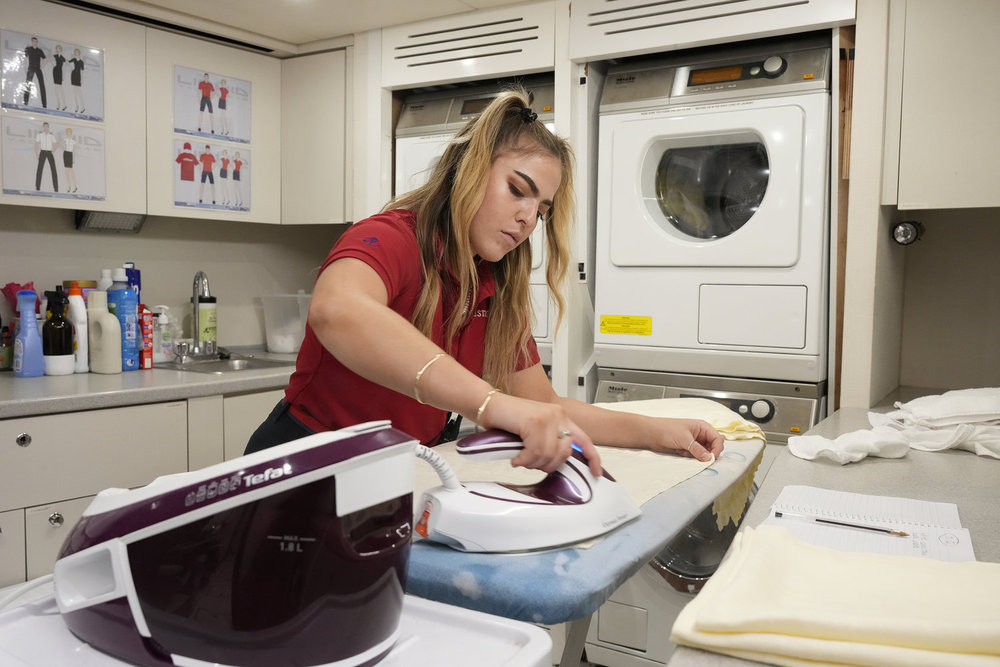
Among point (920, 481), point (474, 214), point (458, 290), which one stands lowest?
point (920, 481)

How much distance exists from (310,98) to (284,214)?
0.46 m

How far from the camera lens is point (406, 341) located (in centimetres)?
101

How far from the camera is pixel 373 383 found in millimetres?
1312

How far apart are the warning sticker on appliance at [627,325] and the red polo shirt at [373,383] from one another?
3.16 feet

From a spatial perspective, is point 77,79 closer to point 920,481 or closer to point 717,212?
point 717,212

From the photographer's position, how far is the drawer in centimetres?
198

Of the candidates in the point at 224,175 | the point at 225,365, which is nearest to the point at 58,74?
the point at 224,175

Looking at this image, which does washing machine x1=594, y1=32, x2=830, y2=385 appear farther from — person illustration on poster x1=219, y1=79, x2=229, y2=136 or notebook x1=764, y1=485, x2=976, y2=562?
person illustration on poster x1=219, y1=79, x2=229, y2=136

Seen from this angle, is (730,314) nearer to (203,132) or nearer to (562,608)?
(562,608)

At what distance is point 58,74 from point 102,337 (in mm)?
819

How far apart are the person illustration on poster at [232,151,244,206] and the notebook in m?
2.33

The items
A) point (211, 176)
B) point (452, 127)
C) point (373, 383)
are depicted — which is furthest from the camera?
point (211, 176)

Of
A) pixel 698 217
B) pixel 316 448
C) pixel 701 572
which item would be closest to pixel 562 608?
pixel 316 448

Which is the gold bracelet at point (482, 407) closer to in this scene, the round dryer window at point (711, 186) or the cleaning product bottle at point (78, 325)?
the round dryer window at point (711, 186)
